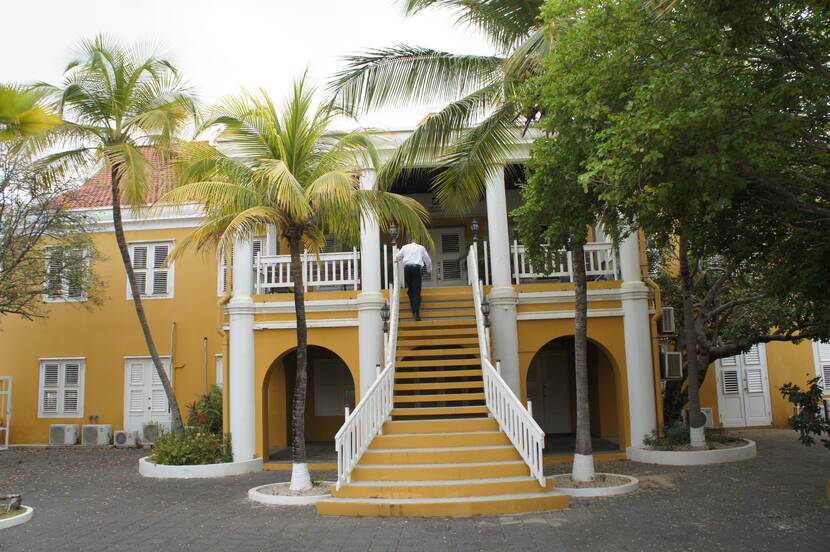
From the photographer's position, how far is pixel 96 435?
57.6ft

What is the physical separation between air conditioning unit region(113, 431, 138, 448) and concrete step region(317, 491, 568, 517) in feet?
35.8

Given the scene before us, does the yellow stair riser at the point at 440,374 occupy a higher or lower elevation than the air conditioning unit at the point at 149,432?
higher

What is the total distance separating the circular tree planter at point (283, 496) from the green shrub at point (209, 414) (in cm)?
496

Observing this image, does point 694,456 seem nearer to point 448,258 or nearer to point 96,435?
point 448,258

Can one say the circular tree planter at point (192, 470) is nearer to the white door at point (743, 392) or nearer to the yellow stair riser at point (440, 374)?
the yellow stair riser at point (440, 374)

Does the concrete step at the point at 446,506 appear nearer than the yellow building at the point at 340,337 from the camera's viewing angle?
Yes

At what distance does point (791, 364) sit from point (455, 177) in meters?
11.9

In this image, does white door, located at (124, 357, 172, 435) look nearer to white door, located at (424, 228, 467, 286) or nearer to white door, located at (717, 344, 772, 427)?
white door, located at (424, 228, 467, 286)

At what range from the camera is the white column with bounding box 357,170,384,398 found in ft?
41.1

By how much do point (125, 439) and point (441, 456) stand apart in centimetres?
1129

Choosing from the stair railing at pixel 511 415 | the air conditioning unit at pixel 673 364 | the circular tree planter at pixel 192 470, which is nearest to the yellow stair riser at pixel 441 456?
the stair railing at pixel 511 415

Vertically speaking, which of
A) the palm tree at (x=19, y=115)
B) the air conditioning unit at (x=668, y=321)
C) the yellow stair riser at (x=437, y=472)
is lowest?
the yellow stair riser at (x=437, y=472)

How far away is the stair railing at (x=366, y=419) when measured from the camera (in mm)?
8719

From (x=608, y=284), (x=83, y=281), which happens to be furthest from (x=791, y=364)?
(x=83, y=281)
